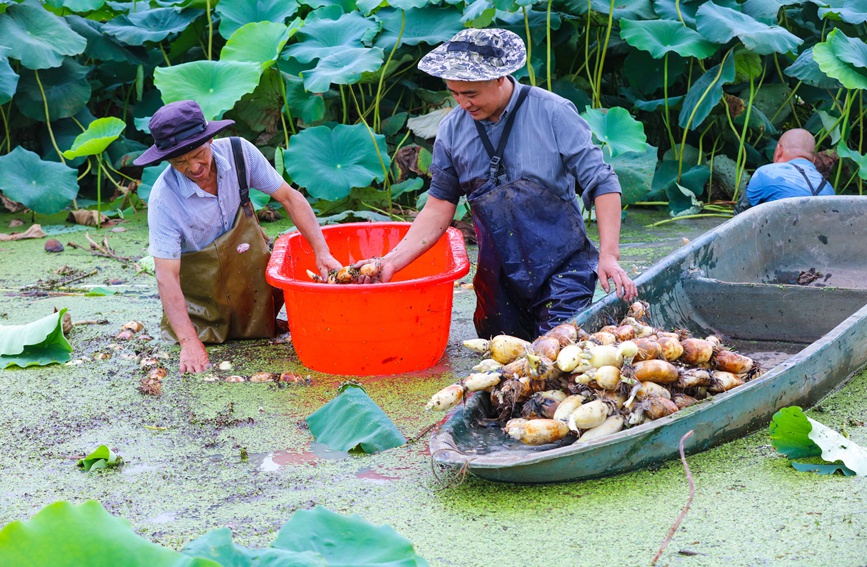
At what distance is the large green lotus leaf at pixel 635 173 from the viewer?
632 cm

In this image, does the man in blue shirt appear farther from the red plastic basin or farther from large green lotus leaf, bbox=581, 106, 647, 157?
the red plastic basin

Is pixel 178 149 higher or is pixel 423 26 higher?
pixel 178 149

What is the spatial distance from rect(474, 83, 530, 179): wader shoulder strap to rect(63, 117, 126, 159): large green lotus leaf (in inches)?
134

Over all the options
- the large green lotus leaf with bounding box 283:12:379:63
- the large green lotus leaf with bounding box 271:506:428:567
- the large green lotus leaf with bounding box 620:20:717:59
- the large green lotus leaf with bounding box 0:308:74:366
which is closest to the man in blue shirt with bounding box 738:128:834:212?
the large green lotus leaf with bounding box 620:20:717:59

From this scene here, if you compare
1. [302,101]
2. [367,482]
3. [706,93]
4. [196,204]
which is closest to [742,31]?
[706,93]

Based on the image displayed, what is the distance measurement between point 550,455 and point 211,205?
1952mm

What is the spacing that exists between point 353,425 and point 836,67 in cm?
435

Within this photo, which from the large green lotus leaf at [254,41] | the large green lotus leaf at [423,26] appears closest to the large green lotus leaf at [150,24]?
the large green lotus leaf at [254,41]

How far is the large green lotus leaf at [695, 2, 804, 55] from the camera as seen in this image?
6.11 m

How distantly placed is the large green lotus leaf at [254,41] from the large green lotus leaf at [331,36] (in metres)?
0.11

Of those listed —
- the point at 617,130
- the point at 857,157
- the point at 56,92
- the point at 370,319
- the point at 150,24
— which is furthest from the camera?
the point at 150,24

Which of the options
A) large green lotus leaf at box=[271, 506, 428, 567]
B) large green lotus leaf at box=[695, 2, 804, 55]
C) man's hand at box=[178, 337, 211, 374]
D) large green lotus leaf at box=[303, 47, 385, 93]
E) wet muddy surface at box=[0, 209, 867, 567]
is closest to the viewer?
large green lotus leaf at box=[271, 506, 428, 567]

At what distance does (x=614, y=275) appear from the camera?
10.9ft

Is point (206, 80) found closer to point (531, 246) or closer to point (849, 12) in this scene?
point (531, 246)
